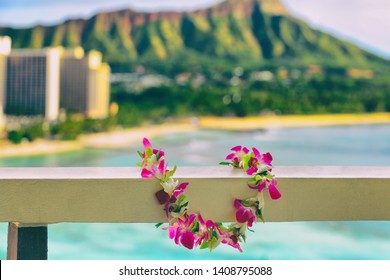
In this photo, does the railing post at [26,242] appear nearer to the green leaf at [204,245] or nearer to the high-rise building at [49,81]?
the green leaf at [204,245]

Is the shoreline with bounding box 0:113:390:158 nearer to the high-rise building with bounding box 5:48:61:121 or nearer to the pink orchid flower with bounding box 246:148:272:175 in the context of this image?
the high-rise building with bounding box 5:48:61:121

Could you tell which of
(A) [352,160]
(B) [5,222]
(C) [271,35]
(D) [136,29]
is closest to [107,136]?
(D) [136,29]

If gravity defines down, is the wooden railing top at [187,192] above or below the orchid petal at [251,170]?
below

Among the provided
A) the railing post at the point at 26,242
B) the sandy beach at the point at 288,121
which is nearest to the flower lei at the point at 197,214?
the railing post at the point at 26,242

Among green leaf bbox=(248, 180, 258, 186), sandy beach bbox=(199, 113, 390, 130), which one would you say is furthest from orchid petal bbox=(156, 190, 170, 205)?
sandy beach bbox=(199, 113, 390, 130)

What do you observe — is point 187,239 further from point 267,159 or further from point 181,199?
point 267,159

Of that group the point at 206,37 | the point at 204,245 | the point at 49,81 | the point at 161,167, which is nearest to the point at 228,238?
the point at 204,245
